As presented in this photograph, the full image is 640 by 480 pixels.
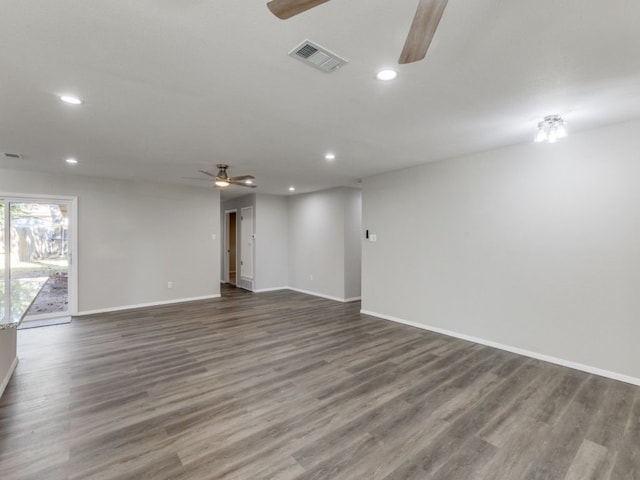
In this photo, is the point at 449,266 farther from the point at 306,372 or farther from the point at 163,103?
the point at 163,103

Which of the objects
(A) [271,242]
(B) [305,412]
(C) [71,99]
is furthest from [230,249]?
(B) [305,412]

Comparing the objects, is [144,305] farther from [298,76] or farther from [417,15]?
[417,15]

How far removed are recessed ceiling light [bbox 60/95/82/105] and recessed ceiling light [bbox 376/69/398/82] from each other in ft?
7.87

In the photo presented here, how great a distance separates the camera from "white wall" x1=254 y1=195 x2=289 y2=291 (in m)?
7.92

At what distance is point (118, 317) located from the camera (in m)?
5.36

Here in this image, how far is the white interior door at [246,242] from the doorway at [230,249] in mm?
793

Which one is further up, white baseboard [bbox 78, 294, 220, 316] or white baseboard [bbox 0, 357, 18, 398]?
white baseboard [bbox 78, 294, 220, 316]

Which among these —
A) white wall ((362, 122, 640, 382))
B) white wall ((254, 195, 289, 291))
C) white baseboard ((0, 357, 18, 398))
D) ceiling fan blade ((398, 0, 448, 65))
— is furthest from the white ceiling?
white wall ((254, 195, 289, 291))

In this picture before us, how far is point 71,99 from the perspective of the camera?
8.21 feet

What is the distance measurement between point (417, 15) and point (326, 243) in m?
6.01

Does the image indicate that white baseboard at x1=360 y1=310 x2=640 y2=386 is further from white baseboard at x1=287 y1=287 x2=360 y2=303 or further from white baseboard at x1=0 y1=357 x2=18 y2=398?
white baseboard at x1=0 y1=357 x2=18 y2=398

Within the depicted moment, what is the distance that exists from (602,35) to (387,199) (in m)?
3.62

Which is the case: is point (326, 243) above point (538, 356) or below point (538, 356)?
above

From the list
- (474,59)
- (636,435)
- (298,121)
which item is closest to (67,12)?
(298,121)
